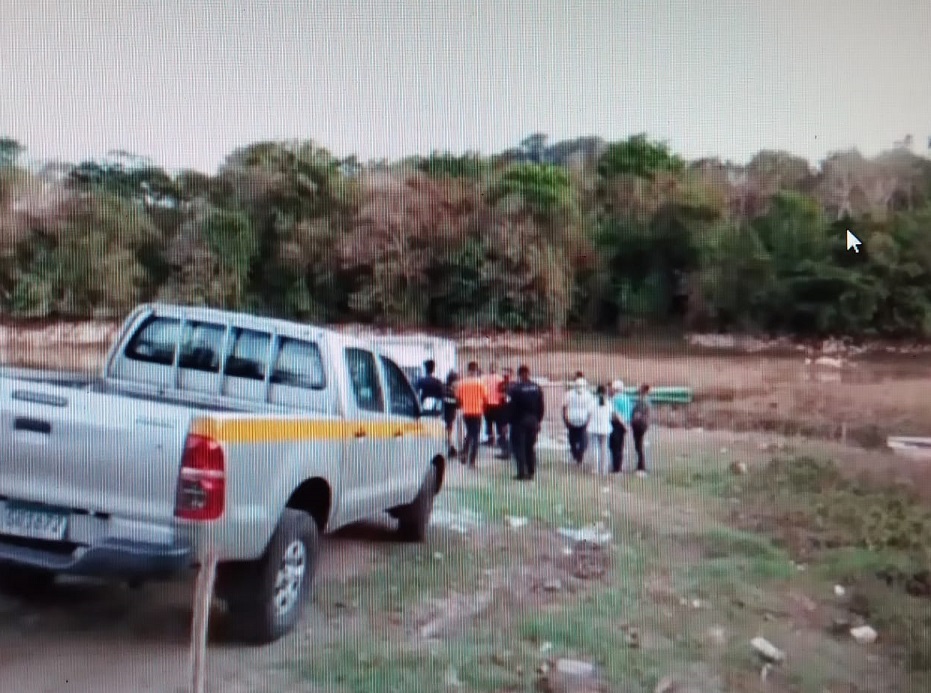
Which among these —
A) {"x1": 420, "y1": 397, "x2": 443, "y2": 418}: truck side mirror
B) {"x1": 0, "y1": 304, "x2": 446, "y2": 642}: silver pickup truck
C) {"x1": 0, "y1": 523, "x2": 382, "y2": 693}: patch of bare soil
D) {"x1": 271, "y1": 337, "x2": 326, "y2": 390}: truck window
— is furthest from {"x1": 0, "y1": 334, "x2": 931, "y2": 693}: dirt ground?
{"x1": 271, "y1": 337, "x2": 326, "y2": 390}: truck window

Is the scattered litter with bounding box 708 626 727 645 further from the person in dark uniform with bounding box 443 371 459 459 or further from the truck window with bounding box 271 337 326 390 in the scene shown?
the truck window with bounding box 271 337 326 390

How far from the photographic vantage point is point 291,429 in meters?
2.08

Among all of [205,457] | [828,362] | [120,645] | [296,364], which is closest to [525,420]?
[296,364]

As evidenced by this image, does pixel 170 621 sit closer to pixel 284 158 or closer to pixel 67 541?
pixel 67 541

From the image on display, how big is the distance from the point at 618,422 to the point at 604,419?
0.12 ft

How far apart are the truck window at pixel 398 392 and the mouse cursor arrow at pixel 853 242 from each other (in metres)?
1.18

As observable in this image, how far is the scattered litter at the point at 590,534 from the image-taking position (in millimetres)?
2352

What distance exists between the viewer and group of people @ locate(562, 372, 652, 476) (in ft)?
7.99

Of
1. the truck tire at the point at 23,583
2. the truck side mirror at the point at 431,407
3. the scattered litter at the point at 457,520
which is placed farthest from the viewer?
the truck side mirror at the point at 431,407

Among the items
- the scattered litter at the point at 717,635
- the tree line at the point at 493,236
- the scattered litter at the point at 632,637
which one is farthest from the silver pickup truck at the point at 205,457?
the scattered litter at the point at 717,635

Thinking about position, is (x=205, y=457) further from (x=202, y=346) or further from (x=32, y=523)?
(x=202, y=346)

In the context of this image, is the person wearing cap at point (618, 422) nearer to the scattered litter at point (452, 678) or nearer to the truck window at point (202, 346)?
the scattered litter at point (452, 678)

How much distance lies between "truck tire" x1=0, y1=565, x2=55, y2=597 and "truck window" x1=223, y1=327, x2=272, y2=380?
60 cm

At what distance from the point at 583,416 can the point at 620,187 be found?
0.62m
